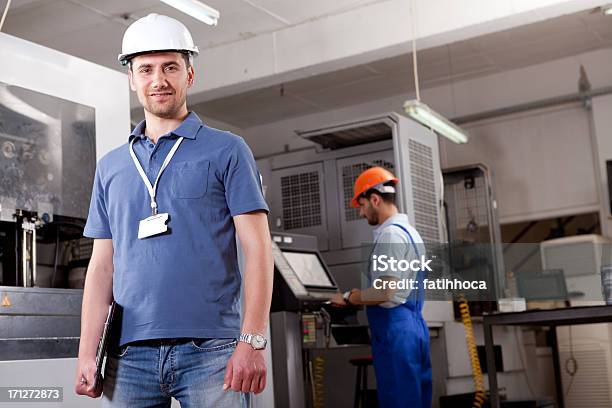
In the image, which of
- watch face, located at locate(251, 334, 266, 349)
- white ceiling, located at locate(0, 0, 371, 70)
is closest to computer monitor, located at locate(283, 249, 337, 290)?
white ceiling, located at locate(0, 0, 371, 70)

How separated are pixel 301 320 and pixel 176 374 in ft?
10.2

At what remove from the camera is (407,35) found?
5.57 meters

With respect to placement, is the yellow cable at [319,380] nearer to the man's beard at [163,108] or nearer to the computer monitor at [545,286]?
the computer monitor at [545,286]

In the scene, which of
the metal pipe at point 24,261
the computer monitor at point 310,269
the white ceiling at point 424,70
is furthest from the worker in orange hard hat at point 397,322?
the white ceiling at point 424,70

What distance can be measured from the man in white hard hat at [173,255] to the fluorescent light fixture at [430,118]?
135 inches

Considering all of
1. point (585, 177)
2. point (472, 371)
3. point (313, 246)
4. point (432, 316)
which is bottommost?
point (472, 371)

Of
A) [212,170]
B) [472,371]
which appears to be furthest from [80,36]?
[212,170]

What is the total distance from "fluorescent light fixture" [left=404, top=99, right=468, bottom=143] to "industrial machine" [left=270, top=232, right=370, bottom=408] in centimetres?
107

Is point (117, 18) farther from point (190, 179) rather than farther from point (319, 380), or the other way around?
point (190, 179)

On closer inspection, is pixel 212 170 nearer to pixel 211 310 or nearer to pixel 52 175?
pixel 211 310

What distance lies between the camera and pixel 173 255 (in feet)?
5.65

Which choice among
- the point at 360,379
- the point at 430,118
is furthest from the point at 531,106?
the point at 360,379

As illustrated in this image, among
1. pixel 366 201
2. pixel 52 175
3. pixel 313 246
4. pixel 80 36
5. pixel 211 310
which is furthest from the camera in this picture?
pixel 80 36

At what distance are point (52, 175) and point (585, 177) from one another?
535 centimetres
